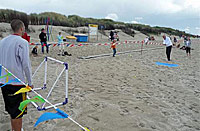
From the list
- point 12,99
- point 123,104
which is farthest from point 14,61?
point 123,104

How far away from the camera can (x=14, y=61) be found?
91.8 inches

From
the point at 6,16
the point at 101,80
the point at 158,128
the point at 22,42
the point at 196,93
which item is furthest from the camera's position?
the point at 6,16

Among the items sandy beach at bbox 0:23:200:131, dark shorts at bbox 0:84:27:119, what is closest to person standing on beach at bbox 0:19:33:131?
dark shorts at bbox 0:84:27:119

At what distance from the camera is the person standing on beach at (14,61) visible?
228 cm

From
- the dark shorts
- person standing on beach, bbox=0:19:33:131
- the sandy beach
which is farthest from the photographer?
the sandy beach

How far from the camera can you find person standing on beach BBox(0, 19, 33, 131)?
7.48 feet

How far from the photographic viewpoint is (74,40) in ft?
63.8

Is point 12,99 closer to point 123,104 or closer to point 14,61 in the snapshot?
point 14,61

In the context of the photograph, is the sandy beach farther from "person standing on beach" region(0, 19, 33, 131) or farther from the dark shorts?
"person standing on beach" region(0, 19, 33, 131)

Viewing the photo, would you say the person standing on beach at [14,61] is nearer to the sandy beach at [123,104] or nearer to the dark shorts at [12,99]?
the dark shorts at [12,99]

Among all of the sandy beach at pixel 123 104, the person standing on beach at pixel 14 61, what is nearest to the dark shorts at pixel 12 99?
the person standing on beach at pixel 14 61

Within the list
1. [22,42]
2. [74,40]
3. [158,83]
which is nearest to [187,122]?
[158,83]

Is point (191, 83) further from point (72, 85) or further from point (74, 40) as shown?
point (74, 40)

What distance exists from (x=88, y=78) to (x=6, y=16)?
2152 cm
